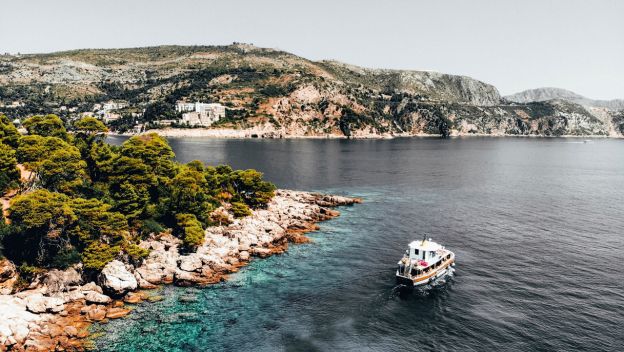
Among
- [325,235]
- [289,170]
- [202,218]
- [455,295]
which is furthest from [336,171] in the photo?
[455,295]

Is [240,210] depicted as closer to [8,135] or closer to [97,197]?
[97,197]

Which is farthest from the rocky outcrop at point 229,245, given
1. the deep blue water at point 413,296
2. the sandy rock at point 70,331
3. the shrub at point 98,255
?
the sandy rock at point 70,331

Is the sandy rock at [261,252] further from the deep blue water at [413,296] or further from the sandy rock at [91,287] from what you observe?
the sandy rock at [91,287]

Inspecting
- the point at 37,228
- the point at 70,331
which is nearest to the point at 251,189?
the point at 37,228

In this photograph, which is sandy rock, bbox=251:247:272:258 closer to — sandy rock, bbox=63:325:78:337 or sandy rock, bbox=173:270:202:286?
sandy rock, bbox=173:270:202:286

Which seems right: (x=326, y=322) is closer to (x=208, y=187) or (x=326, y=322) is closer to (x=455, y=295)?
(x=455, y=295)
